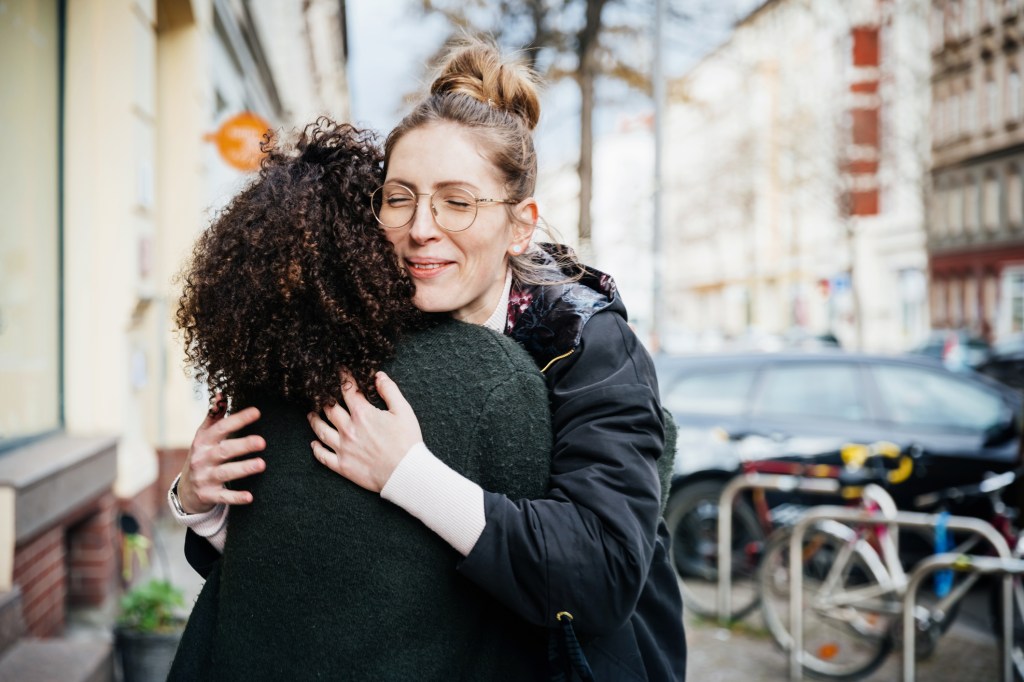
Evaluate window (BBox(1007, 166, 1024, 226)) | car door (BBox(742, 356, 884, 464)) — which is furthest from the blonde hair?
window (BBox(1007, 166, 1024, 226))

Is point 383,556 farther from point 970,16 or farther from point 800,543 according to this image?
point 970,16

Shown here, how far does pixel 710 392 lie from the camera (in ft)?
25.4

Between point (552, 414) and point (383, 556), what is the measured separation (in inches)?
13.6

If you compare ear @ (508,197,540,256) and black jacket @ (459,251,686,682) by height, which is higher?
ear @ (508,197,540,256)

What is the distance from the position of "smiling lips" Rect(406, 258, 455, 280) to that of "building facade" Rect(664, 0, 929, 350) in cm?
926

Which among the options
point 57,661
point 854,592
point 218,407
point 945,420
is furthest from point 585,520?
point 945,420

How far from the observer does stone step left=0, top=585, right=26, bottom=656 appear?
355 centimetres

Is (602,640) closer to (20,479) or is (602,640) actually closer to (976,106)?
(20,479)

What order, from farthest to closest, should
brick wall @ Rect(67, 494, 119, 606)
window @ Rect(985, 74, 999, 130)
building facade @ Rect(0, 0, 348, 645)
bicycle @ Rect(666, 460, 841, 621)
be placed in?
window @ Rect(985, 74, 999, 130), bicycle @ Rect(666, 460, 841, 621), brick wall @ Rect(67, 494, 119, 606), building facade @ Rect(0, 0, 348, 645)

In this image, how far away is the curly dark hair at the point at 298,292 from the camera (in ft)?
4.76

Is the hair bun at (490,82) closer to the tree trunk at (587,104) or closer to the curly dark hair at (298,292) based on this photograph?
the curly dark hair at (298,292)

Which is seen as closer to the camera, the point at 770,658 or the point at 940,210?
the point at 770,658

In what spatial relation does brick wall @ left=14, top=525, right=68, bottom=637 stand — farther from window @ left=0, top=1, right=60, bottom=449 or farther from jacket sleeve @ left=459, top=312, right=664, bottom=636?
jacket sleeve @ left=459, top=312, right=664, bottom=636

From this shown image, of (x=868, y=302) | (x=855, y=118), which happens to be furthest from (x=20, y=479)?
(x=868, y=302)
